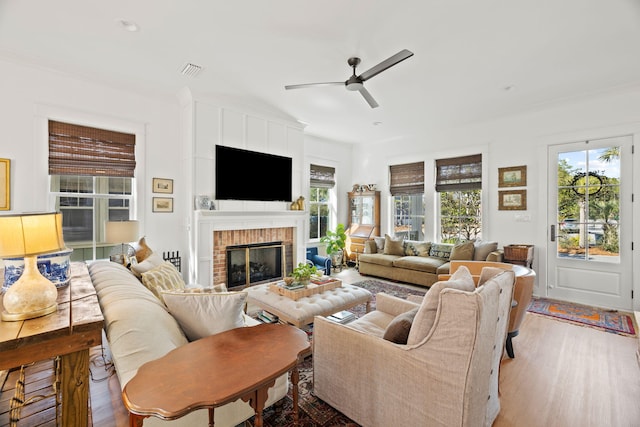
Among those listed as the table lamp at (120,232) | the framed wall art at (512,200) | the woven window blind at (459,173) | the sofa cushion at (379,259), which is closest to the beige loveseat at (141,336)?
the table lamp at (120,232)

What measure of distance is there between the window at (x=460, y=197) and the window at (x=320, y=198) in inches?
95.5

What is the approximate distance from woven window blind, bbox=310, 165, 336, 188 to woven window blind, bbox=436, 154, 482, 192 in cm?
236

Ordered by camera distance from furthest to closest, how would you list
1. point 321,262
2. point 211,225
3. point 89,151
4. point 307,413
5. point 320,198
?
1. point 320,198
2. point 321,262
3. point 211,225
4. point 89,151
5. point 307,413

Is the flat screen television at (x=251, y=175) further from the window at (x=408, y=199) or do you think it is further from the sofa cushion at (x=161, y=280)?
the window at (x=408, y=199)

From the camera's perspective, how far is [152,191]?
4098mm

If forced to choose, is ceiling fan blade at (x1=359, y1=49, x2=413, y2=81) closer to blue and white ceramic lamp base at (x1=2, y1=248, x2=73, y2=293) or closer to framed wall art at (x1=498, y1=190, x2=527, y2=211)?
blue and white ceramic lamp base at (x1=2, y1=248, x2=73, y2=293)

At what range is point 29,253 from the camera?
47.0 inches

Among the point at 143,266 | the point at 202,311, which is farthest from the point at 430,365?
the point at 143,266

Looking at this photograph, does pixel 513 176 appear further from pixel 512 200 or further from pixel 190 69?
pixel 190 69

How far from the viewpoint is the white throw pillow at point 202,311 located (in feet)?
5.52

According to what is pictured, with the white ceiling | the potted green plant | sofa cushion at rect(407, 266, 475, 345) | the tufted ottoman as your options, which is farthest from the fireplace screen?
Answer: sofa cushion at rect(407, 266, 475, 345)

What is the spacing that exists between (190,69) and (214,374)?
3.51 m

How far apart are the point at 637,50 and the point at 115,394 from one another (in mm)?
5583

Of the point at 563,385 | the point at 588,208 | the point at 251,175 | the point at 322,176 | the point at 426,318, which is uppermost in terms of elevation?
the point at 322,176
